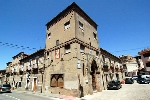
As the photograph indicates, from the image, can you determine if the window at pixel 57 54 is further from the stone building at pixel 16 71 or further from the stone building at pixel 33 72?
the stone building at pixel 16 71

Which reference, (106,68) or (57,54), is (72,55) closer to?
(57,54)

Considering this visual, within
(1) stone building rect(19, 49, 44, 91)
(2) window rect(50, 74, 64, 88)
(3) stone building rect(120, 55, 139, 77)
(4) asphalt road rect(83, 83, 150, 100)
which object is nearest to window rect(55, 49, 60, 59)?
(2) window rect(50, 74, 64, 88)

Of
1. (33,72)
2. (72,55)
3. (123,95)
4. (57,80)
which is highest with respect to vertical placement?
(72,55)

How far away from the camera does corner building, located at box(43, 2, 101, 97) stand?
14.7 m

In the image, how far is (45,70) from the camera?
760 inches

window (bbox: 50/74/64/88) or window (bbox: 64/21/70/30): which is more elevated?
window (bbox: 64/21/70/30)

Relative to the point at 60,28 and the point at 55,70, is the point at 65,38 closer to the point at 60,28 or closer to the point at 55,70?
the point at 60,28

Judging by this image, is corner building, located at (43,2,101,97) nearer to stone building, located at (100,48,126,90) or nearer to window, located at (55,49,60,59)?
window, located at (55,49,60,59)

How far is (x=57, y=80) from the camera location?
16625mm

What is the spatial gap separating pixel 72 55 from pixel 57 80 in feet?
15.3

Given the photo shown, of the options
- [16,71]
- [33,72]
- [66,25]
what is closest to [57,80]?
[33,72]

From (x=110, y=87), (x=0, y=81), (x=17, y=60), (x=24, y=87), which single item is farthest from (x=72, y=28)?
(x=0, y=81)

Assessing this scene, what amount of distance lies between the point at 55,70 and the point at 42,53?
5.63m

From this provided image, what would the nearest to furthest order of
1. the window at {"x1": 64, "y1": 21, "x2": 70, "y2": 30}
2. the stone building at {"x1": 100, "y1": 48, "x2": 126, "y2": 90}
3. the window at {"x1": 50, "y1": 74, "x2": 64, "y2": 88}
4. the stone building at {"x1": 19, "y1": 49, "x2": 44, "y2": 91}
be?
the window at {"x1": 50, "y1": 74, "x2": 64, "y2": 88}
the window at {"x1": 64, "y1": 21, "x2": 70, "y2": 30}
the stone building at {"x1": 19, "y1": 49, "x2": 44, "y2": 91}
the stone building at {"x1": 100, "y1": 48, "x2": 126, "y2": 90}
